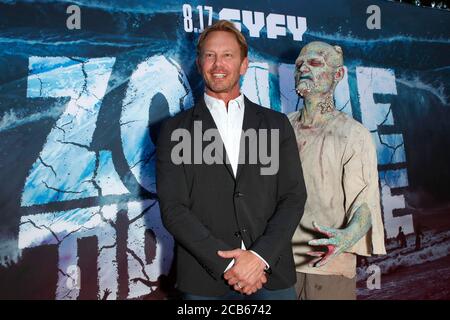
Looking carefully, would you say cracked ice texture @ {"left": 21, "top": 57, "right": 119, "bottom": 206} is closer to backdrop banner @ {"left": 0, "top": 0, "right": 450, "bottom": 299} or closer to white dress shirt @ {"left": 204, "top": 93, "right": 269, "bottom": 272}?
backdrop banner @ {"left": 0, "top": 0, "right": 450, "bottom": 299}

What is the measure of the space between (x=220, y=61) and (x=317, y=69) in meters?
0.58

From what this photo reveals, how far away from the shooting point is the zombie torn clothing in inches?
80.4

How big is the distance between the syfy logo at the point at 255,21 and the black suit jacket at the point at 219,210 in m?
1.53

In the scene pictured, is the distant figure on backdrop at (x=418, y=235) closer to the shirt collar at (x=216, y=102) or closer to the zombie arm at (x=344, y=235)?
the zombie arm at (x=344, y=235)

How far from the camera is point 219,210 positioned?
5.70 feet

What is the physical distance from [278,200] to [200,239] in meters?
0.37

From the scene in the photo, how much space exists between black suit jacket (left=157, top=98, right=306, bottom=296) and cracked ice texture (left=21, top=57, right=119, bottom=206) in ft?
4.02

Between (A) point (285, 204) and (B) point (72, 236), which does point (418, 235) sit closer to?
(A) point (285, 204)

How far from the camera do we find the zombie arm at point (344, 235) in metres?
1.90

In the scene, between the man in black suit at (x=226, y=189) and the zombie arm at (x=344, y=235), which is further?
the zombie arm at (x=344, y=235)

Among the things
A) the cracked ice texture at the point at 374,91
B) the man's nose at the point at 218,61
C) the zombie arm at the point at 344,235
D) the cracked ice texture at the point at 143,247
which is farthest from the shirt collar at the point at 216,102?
the cracked ice texture at the point at 374,91

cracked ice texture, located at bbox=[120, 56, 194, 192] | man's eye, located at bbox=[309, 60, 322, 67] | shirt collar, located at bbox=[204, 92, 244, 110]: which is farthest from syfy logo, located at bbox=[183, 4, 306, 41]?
shirt collar, located at bbox=[204, 92, 244, 110]

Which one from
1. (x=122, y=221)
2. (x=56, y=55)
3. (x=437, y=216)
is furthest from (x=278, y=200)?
(x=437, y=216)

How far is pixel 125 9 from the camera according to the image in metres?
2.98
